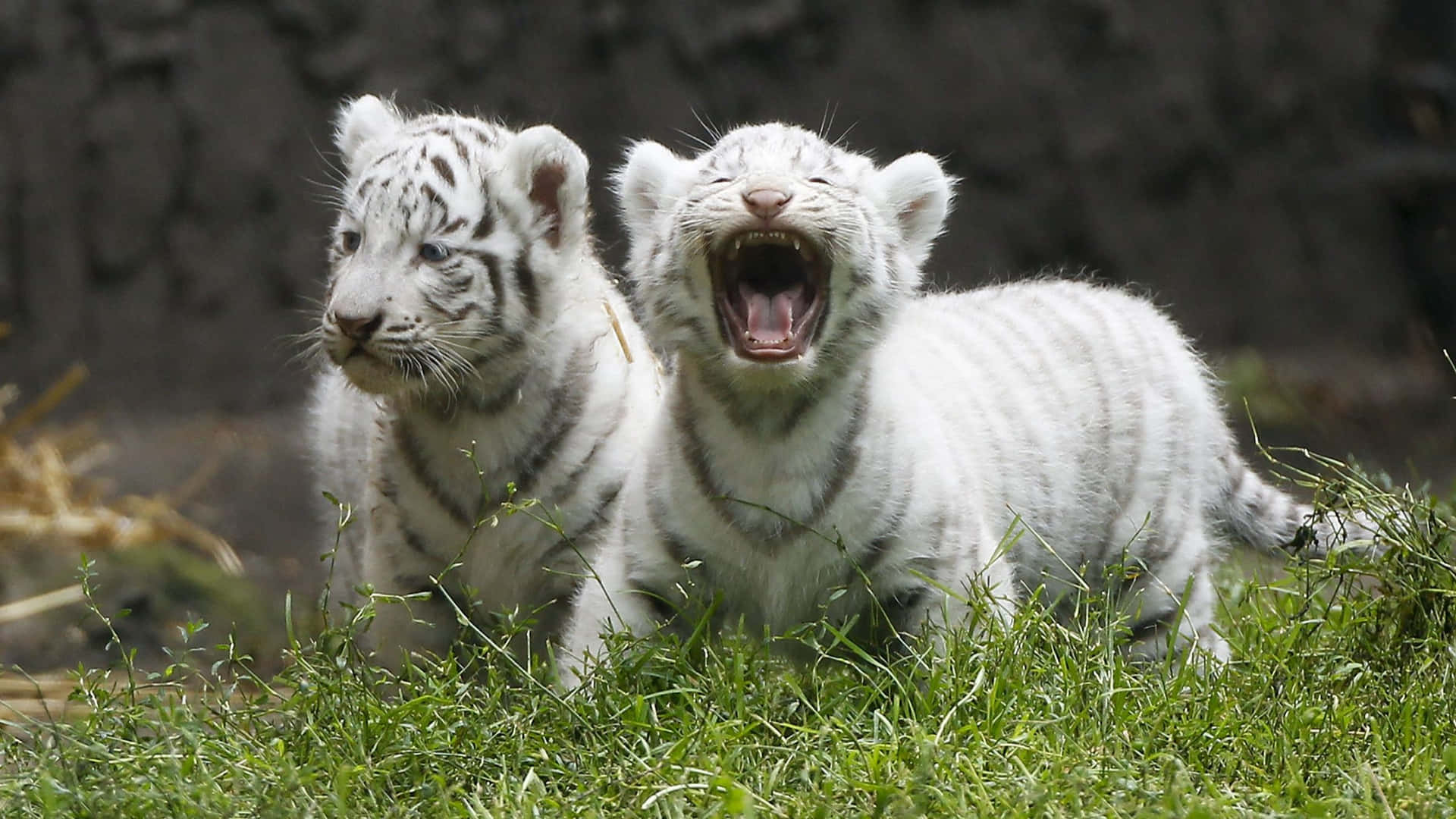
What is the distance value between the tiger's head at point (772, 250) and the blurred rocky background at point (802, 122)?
4.53 meters

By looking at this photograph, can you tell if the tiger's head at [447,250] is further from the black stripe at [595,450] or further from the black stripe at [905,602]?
the black stripe at [905,602]

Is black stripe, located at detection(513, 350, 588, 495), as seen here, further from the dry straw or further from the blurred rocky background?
the blurred rocky background

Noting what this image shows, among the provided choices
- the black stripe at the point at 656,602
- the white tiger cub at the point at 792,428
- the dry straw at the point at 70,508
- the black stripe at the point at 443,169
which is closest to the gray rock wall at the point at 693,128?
the dry straw at the point at 70,508

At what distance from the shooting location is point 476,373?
149 inches

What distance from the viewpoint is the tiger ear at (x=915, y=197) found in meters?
3.51

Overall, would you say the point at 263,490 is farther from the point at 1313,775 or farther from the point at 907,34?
the point at 1313,775

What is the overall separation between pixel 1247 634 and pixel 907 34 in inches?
200

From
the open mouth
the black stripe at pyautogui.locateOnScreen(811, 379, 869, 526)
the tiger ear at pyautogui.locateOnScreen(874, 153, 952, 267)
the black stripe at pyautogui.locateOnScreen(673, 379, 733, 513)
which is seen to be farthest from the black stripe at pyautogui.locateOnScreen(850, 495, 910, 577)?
the tiger ear at pyautogui.locateOnScreen(874, 153, 952, 267)

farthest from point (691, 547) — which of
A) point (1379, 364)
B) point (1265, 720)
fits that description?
point (1379, 364)

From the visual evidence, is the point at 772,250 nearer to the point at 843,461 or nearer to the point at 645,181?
the point at 645,181

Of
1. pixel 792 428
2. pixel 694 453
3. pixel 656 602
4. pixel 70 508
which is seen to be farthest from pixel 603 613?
pixel 70 508

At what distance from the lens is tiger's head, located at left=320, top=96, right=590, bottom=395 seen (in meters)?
3.60

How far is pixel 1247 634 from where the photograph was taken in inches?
143

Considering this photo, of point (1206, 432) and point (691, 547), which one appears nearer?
point (691, 547)
